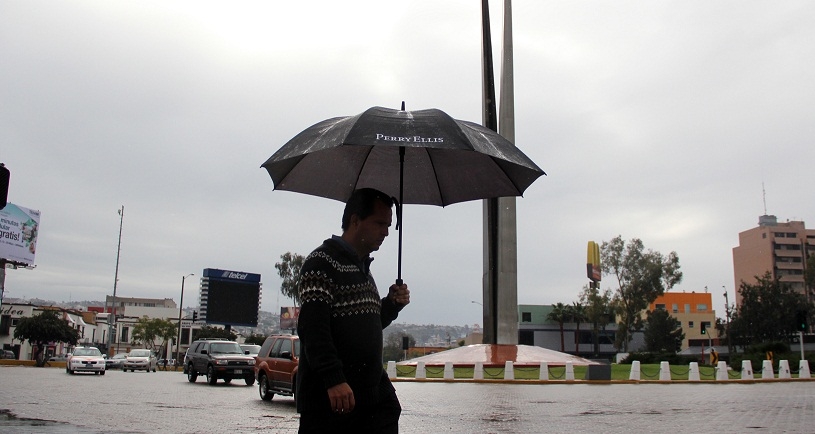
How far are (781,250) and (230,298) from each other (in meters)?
88.9

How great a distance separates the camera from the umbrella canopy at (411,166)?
4297 millimetres

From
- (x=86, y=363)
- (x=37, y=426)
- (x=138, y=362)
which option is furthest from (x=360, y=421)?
(x=138, y=362)

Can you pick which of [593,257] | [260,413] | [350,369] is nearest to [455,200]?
[350,369]

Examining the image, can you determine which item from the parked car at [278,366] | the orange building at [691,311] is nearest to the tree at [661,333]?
the orange building at [691,311]

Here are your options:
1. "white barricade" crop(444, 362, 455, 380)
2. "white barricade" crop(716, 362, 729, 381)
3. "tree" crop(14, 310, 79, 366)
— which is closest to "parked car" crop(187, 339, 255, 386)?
"white barricade" crop(444, 362, 455, 380)

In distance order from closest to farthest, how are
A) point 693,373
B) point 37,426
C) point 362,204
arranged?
point 362,204 < point 37,426 < point 693,373

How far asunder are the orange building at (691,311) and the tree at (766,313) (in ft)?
106

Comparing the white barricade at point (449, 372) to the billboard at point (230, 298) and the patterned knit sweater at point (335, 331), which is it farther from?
the billboard at point (230, 298)

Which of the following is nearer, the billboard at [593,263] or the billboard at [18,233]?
the billboard at [18,233]

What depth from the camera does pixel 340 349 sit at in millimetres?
3219

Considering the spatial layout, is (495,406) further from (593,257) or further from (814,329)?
(814,329)

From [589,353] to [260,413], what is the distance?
89.5 metres

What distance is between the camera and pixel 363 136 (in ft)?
13.0

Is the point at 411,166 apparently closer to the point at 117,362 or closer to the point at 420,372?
the point at 420,372
